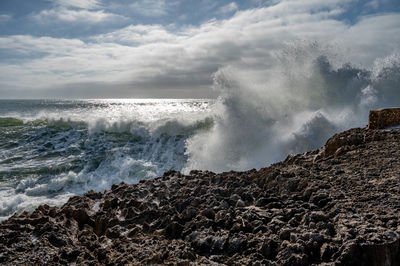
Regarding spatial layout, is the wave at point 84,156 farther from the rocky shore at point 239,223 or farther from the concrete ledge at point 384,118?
the concrete ledge at point 384,118

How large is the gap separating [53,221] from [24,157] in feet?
37.0

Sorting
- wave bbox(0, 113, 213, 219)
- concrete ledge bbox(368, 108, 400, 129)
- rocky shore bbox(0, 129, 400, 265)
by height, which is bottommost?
wave bbox(0, 113, 213, 219)

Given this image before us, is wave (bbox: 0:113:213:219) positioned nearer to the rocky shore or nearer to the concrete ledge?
the rocky shore

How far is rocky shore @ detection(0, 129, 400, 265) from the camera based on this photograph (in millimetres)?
2277

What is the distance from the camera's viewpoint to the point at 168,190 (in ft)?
14.0

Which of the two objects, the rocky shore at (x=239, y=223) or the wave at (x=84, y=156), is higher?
the rocky shore at (x=239, y=223)

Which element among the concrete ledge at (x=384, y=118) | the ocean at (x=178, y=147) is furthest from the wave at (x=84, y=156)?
the concrete ledge at (x=384, y=118)

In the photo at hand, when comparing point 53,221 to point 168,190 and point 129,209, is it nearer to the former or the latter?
point 129,209

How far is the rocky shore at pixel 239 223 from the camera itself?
228 centimetres

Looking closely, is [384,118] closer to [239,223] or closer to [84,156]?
[239,223]

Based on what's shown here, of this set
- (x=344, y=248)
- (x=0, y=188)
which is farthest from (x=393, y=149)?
(x=0, y=188)

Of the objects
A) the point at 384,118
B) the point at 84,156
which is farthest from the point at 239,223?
the point at 84,156

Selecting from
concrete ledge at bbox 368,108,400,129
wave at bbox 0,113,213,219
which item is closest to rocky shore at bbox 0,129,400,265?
concrete ledge at bbox 368,108,400,129

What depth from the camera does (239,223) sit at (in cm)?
287
